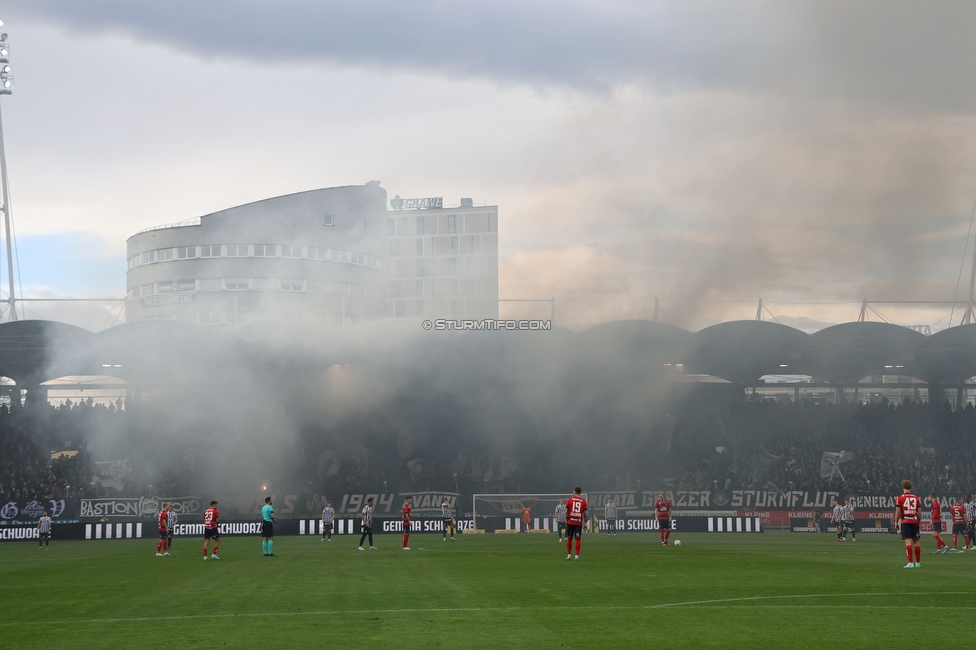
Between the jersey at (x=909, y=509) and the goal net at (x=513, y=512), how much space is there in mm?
28852

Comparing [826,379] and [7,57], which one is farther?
[826,379]

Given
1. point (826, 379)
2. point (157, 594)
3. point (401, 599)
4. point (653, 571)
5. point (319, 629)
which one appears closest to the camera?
point (319, 629)

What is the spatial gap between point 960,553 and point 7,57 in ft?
176

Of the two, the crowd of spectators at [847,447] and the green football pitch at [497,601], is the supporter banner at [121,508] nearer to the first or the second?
the green football pitch at [497,601]

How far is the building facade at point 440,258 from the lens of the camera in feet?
386

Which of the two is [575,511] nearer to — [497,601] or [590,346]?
[497,601]

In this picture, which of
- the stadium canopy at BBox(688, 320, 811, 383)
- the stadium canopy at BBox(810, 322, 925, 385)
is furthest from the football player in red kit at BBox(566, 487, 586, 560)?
the stadium canopy at BBox(810, 322, 925, 385)

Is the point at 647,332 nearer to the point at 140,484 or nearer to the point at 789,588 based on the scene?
the point at 140,484

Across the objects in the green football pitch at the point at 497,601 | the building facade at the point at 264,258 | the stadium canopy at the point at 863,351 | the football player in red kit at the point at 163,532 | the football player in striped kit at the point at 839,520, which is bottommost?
the football player in striped kit at the point at 839,520

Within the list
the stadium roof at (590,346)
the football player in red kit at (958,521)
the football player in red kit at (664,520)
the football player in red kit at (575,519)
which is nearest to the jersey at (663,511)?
the football player in red kit at (664,520)

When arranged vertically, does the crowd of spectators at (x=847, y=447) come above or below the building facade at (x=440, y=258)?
below

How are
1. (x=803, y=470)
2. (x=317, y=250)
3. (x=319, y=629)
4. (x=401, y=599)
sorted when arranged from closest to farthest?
1. (x=319, y=629)
2. (x=401, y=599)
3. (x=803, y=470)
4. (x=317, y=250)

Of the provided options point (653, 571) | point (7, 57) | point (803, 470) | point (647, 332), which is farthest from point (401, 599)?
point (7, 57)

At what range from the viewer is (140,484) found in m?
50.0
